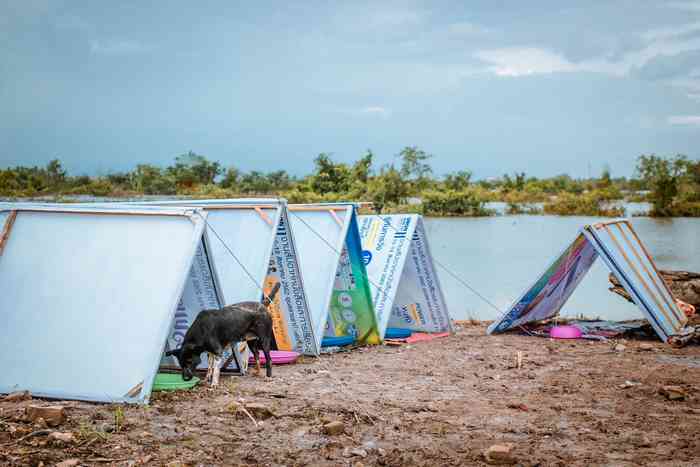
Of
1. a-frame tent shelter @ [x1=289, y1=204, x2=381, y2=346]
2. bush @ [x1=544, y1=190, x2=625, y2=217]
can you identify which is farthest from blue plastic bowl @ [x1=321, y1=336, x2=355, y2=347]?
bush @ [x1=544, y1=190, x2=625, y2=217]

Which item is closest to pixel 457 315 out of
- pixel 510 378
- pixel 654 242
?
pixel 510 378

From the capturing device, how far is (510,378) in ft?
24.5

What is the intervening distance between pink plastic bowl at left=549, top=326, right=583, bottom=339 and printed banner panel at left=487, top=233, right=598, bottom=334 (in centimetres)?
47

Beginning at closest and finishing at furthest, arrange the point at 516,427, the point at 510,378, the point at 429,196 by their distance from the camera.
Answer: the point at 516,427 < the point at 510,378 < the point at 429,196

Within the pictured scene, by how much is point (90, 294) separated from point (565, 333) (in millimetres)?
6296

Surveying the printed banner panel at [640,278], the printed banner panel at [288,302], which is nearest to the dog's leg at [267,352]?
the printed banner panel at [288,302]

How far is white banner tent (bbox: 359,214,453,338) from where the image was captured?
10062 mm

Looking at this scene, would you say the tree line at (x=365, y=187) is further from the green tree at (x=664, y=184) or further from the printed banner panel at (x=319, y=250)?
the printed banner panel at (x=319, y=250)

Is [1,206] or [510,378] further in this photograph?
[510,378]

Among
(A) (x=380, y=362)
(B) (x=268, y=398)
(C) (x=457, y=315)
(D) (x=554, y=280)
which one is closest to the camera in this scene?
(B) (x=268, y=398)

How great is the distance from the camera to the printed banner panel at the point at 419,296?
1037 cm

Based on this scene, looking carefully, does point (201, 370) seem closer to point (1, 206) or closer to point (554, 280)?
point (1, 206)

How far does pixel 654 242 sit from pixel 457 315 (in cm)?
1786

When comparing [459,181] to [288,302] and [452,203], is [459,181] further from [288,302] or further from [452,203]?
[288,302]
